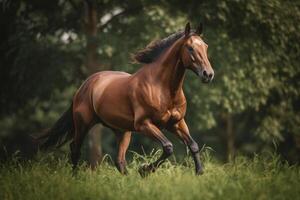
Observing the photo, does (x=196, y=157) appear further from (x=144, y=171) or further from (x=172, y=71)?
(x=172, y=71)

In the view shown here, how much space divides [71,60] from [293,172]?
39.9ft

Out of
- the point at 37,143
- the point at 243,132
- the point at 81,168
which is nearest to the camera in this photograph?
the point at 81,168

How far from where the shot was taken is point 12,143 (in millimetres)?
28547

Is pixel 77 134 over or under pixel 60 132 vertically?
over

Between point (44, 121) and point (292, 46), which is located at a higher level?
point (292, 46)

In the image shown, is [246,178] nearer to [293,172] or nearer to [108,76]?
[293,172]

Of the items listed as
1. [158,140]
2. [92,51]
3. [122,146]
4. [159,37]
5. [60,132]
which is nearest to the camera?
[158,140]

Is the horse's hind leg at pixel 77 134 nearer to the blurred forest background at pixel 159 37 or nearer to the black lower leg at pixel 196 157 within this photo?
the black lower leg at pixel 196 157

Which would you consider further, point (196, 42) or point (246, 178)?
point (196, 42)

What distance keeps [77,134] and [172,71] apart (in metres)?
2.28

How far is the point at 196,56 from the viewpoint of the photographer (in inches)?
347

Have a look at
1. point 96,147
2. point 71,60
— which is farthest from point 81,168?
point 71,60

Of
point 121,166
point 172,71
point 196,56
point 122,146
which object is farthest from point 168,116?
point 122,146

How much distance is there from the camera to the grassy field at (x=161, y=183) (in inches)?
294
